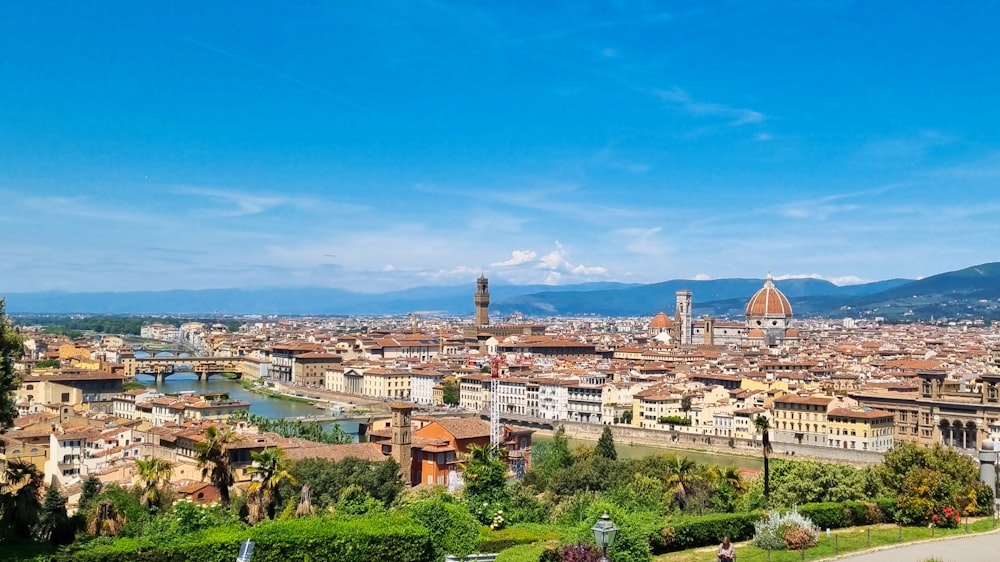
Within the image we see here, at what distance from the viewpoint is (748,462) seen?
40.8 meters

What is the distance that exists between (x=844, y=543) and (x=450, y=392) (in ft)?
176

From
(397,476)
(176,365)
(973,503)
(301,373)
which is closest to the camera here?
(973,503)

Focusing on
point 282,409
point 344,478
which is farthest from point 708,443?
point 282,409

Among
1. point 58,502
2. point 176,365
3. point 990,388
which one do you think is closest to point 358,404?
point 176,365

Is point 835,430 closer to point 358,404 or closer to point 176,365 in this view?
point 358,404

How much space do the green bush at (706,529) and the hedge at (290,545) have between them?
10.6ft

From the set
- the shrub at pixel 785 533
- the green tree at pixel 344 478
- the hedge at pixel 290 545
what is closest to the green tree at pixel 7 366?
the hedge at pixel 290 545

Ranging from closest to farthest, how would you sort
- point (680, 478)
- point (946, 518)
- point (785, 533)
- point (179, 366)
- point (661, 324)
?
point (785, 533) < point (946, 518) < point (680, 478) < point (179, 366) < point (661, 324)

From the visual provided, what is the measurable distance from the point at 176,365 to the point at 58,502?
8104cm

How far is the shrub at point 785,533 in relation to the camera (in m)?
12.3

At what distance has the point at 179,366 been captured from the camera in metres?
92.1

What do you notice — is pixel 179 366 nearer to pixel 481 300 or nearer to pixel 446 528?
pixel 481 300

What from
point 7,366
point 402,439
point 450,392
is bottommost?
point 450,392

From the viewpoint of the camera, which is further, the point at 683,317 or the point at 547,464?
the point at 683,317
